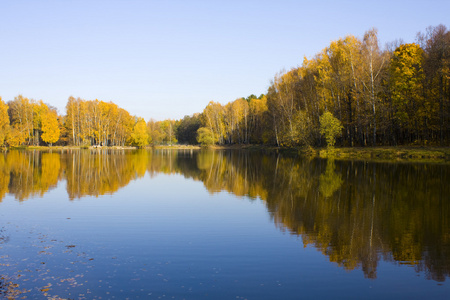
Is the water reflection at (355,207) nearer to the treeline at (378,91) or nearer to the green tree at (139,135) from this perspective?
the treeline at (378,91)

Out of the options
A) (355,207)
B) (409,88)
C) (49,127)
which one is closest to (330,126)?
Answer: (409,88)

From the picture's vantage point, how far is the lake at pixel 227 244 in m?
6.84

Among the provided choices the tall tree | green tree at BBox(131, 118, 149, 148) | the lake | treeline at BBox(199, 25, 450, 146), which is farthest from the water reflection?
green tree at BBox(131, 118, 149, 148)

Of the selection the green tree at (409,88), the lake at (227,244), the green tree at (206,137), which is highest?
the green tree at (409,88)

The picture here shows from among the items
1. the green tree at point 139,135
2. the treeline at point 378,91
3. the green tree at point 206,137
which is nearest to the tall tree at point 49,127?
the green tree at point 139,135

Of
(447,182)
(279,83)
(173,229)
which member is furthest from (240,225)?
(279,83)

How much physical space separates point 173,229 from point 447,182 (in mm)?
17914

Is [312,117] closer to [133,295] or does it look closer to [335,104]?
[335,104]

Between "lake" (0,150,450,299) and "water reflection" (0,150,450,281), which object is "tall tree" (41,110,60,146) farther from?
"lake" (0,150,450,299)

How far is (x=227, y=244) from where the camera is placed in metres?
9.74

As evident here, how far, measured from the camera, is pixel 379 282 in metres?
7.15

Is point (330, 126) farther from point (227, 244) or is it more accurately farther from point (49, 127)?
point (49, 127)

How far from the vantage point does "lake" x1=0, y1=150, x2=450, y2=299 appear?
22.5ft

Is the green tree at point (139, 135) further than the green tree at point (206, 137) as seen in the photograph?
Yes
